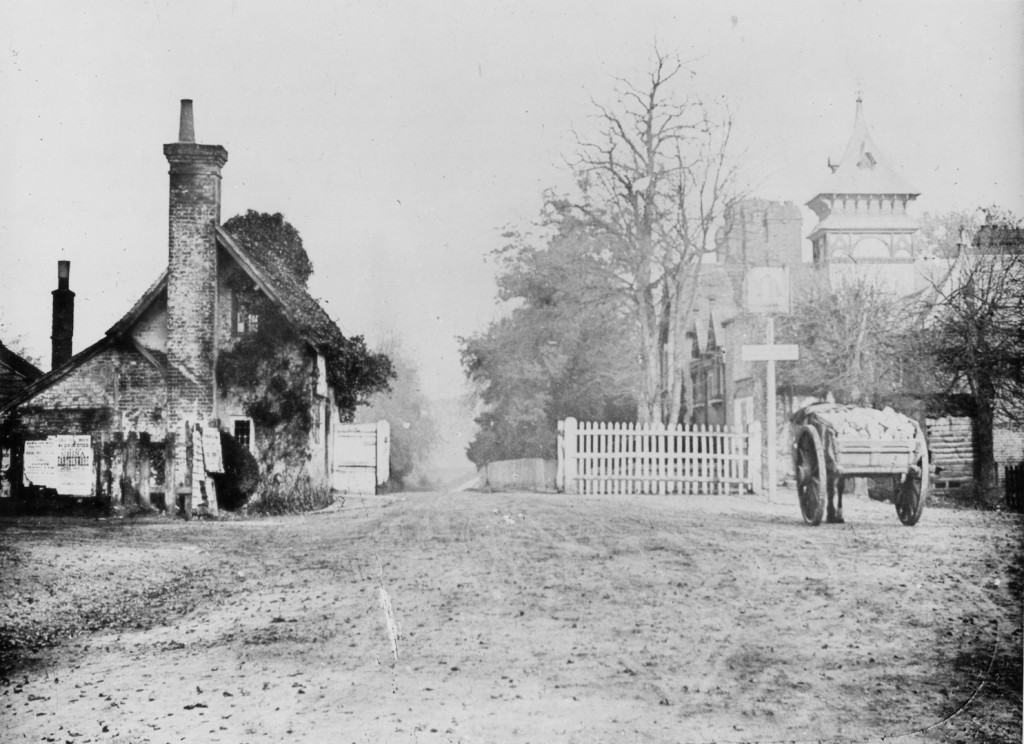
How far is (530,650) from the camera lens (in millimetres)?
3727

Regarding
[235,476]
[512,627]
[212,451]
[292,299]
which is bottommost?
[512,627]

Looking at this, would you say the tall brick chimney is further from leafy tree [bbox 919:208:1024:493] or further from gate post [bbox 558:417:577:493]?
leafy tree [bbox 919:208:1024:493]

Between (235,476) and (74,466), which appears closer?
(74,466)

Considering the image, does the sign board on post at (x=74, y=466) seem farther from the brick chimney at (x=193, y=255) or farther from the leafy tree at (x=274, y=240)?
the leafy tree at (x=274, y=240)

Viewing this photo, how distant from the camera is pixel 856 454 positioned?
4395 millimetres

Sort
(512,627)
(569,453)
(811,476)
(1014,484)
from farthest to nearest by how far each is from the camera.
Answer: (569,453)
(811,476)
(1014,484)
(512,627)

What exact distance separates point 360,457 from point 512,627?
47.4 inches

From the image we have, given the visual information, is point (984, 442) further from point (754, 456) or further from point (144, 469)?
point (144, 469)

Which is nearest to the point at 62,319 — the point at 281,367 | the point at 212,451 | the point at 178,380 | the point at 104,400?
the point at 104,400

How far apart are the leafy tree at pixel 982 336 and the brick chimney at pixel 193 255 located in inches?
142

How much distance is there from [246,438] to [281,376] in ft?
1.45

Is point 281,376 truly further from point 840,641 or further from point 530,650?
point 840,641

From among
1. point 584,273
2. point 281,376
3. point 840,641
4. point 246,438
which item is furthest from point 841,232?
point 246,438

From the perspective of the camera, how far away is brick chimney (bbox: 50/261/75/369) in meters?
4.12
